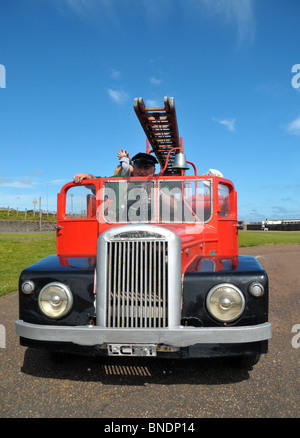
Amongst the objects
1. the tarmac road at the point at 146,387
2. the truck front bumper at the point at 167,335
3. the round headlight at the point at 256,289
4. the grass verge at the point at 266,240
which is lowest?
the grass verge at the point at 266,240

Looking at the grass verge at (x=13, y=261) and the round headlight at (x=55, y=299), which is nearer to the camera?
the round headlight at (x=55, y=299)

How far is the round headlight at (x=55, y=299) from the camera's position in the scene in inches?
118

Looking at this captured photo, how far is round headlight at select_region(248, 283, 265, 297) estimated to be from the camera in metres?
2.89

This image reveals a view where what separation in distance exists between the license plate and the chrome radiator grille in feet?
0.51

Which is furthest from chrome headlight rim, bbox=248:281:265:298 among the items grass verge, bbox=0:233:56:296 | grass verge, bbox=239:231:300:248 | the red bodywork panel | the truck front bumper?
grass verge, bbox=239:231:300:248

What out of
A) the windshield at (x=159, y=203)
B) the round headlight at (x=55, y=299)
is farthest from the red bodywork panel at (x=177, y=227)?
the round headlight at (x=55, y=299)

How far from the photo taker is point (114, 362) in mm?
3570

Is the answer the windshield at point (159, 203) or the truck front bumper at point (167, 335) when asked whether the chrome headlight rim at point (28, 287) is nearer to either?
the truck front bumper at point (167, 335)

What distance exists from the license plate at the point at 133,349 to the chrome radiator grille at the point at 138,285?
0.16m

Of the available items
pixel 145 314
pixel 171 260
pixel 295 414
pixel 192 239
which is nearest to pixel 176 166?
pixel 192 239

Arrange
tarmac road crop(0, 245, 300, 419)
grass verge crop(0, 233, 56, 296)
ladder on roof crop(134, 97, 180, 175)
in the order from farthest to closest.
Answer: grass verge crop(0, 233, 56, 296) → ladder on roof crop(134, 97, 180, 175) → tarmac road crop(0, 245, 300, 419)

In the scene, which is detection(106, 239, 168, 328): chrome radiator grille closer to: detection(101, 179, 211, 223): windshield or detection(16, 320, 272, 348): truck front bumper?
detection(16, 320, 272, 348): truck front bumper
